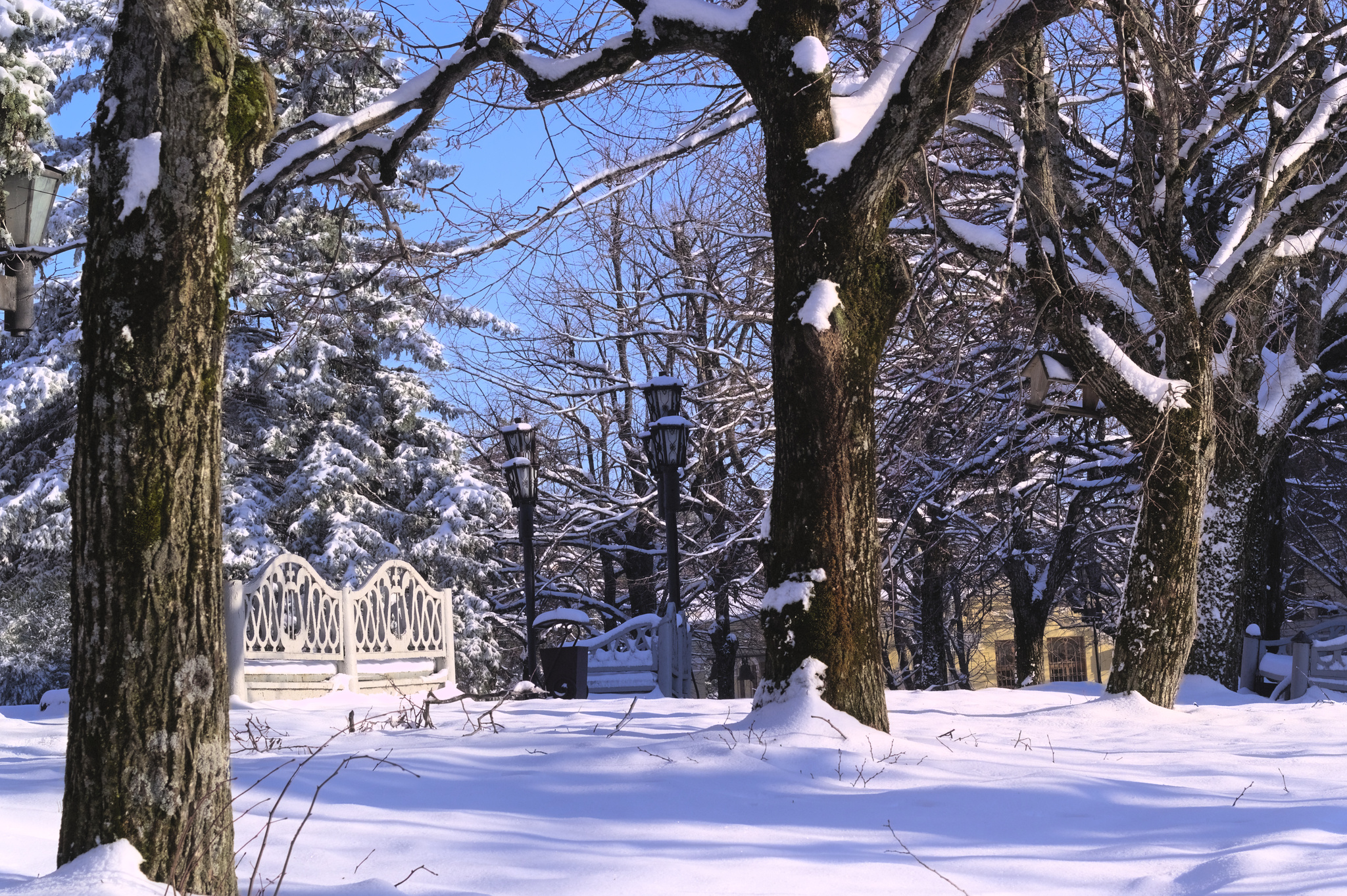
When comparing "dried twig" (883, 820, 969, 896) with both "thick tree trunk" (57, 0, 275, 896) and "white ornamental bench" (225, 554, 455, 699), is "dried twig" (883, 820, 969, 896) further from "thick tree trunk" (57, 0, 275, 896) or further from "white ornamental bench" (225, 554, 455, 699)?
"white ornamental bench" (225, 554, 455, 699)

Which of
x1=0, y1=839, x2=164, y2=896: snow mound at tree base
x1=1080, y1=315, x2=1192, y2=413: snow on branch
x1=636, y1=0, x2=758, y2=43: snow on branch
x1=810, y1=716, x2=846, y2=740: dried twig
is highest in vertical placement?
x1=636, y1=0, x2=758, y2=43: snow on branch

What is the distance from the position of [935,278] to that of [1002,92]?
2.49 meters

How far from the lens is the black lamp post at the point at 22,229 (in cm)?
814

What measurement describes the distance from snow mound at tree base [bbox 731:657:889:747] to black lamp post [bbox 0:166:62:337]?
21.3ft

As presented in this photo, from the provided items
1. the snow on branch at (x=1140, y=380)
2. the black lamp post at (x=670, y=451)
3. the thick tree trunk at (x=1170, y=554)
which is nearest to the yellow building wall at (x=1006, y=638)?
the black lamp post at (x=670, y=451)

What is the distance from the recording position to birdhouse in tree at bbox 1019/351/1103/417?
25.9ft

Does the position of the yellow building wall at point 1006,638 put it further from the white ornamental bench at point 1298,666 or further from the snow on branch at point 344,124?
the snow on branch at point 344,124

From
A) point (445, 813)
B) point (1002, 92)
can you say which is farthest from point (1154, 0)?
point (445, 813)

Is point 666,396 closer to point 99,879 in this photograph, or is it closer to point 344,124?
point 344,124

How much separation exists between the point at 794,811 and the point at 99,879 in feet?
8.06

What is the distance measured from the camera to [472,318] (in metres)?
23.3

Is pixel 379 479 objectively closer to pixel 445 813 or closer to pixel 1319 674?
pixel 1319 674

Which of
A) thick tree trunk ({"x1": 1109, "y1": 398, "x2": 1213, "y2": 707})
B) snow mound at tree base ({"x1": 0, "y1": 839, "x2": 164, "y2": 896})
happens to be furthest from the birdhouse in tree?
snow mound at tree base ({"x1": 0, "y1": 839, "x2": 164, "y2": 896})

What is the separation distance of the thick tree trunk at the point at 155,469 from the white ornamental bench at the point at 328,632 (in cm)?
784
